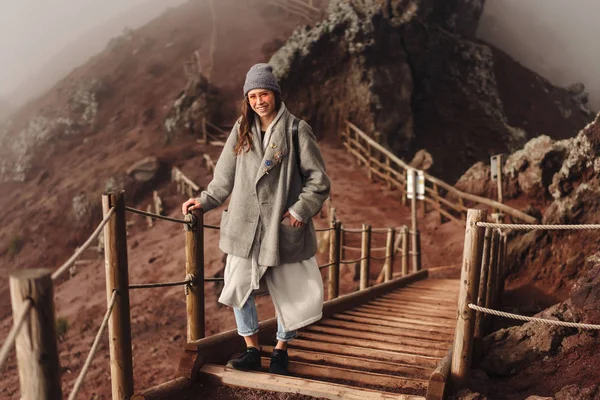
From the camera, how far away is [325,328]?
11.0ft

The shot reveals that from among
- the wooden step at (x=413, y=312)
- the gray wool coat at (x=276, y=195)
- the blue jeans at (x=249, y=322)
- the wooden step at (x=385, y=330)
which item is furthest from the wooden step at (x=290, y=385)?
the wooden step at (x=413, y=312)

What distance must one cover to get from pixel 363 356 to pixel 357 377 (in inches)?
15.7

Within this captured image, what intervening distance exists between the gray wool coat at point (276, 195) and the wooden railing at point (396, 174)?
6773 mm

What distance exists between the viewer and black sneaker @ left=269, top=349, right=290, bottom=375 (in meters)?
2.41

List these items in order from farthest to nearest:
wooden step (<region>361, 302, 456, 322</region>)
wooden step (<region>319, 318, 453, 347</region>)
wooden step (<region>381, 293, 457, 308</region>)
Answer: wooden step (<region>381, 293, 457, 308</region>), wooden step (<region>361, 302, 456, 322</region>), wooden step (<region>319, 318, 453, 347</region>)

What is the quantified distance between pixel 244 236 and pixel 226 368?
61cm

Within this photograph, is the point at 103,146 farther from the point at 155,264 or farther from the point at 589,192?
the point at 589,192

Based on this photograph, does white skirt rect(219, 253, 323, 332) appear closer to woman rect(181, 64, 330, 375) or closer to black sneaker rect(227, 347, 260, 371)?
woman rect(181, 64, 330, 375)

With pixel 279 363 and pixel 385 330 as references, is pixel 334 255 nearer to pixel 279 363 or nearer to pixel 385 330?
pixel 385 330

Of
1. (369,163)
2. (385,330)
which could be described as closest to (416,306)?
(385,330)

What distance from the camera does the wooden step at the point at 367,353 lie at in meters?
2.63

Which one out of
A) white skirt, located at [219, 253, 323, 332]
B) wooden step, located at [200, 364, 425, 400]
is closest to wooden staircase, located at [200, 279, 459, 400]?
wooden step, located at [200, 364, 425, 400]

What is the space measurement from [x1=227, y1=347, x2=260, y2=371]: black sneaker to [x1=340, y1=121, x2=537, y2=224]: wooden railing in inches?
267

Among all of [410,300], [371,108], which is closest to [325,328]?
[410,300]
